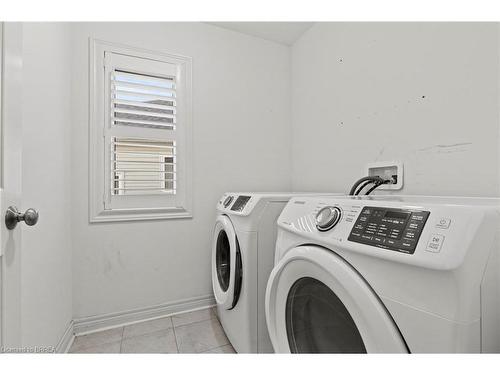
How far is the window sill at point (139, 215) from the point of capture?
1.53m

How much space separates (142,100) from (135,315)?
4.65ft

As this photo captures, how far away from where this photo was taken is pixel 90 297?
151 centimetres

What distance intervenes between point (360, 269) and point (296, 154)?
5.02 feet

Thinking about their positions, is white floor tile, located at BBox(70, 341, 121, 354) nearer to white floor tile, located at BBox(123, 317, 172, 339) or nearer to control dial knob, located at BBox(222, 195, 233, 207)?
white floor tile, located at BBox(123, 317, 172, 339)

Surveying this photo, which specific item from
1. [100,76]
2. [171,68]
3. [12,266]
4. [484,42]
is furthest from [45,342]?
[484,42]

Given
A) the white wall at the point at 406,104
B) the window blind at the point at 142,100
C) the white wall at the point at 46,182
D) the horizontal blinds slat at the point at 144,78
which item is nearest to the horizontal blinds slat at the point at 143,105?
the window blind at the point at 142,100

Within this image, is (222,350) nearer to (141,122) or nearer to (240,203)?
(240,203)

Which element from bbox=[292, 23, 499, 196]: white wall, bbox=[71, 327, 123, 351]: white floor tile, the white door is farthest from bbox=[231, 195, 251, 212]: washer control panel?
bbox=[71, 327, 123, 351]: white floor tile

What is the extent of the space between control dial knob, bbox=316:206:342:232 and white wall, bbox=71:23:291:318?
1174 mm

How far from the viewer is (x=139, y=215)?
162 cm

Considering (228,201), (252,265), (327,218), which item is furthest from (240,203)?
(327,218)

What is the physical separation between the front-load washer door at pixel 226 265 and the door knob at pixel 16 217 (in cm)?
77

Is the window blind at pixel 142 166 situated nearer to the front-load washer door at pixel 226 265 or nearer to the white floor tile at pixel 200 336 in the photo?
the front-load washer door at pixel 226 265
